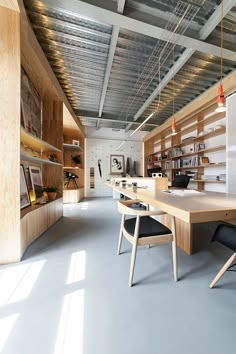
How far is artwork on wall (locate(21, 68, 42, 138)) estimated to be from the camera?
241 centimetres

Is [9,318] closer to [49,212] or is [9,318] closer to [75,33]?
[49,212]

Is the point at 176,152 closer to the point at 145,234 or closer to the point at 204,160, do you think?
the point at 204,160

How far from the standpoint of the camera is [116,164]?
24.5 feet

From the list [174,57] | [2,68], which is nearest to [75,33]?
[2,68]

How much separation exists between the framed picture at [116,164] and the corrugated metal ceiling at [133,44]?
10.3 feet

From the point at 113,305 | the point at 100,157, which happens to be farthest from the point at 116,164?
the point at 113,305

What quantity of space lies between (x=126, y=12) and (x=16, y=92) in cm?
172

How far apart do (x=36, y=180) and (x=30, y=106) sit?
52.2 inches

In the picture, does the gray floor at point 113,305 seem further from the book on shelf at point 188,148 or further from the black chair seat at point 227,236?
the book on shelf at point 188,148

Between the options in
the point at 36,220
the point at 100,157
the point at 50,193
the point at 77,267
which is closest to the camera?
the point at 77,267

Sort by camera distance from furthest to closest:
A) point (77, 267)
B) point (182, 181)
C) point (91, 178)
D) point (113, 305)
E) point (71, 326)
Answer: point (91, 178) → point (182, 181) → point (77, 267) → point (113, 305) → point (71, 326)

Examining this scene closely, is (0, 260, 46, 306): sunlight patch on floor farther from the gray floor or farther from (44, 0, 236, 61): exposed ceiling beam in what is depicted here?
(44, 0, 236, 61): exposed ceiling beam

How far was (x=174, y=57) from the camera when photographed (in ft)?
9.68

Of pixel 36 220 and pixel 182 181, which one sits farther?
pixel 182 181
